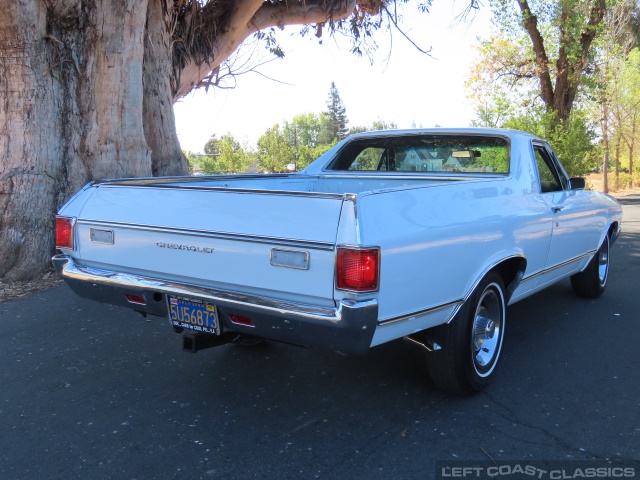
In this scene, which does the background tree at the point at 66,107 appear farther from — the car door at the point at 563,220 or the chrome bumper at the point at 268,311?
the car door at the point at 563,220

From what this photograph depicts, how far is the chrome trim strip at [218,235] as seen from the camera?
296 centimetres

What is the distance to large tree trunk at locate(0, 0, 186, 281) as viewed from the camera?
7.01 metres

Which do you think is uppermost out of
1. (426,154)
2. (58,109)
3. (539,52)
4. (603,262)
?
(539,52)

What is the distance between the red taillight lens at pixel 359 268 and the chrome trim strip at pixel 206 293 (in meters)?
0.08

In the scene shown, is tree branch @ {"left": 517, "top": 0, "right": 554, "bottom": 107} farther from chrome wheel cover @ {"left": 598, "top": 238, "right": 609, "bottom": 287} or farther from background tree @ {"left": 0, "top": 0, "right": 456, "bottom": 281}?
chrome wheel cover @ {"left": 598, "top": 238, "right": 609, "bottom": 287}

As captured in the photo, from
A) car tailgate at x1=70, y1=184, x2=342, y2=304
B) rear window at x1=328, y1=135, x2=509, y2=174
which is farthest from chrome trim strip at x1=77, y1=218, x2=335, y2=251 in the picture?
rear window at x1=328, y1=135, x2=509, y2=174

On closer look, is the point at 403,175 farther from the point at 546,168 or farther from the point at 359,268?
the point at 359,268

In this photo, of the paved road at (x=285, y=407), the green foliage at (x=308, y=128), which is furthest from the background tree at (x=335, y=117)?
the paved road at (x=285, y=407)

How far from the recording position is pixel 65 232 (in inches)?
159

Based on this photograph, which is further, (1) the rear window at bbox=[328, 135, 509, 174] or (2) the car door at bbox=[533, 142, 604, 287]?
(1) the rear window at bbox=[328, 135, 509, 174]

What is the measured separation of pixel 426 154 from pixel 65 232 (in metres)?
3.14

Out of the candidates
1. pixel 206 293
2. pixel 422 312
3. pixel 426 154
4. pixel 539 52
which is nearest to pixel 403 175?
pixel 426 154

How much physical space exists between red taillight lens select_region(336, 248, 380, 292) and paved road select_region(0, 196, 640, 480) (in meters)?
0.92

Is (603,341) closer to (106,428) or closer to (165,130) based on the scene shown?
(106,428)
